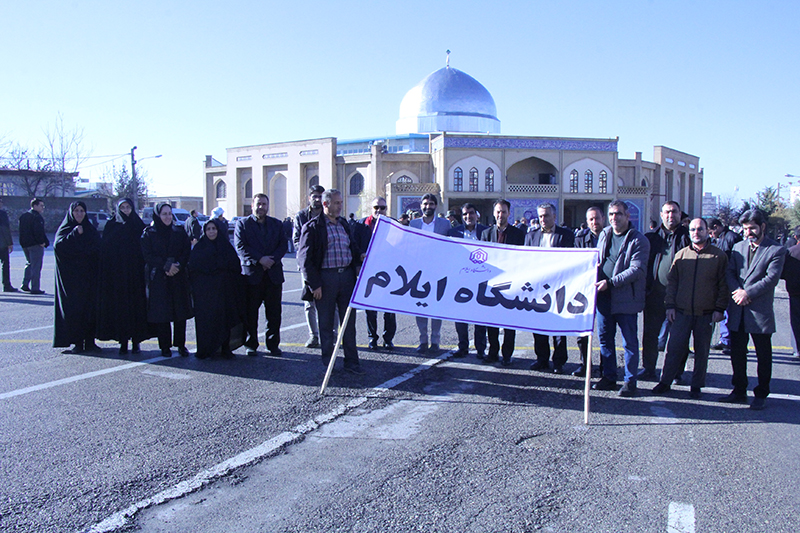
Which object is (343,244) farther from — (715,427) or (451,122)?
(451,122)

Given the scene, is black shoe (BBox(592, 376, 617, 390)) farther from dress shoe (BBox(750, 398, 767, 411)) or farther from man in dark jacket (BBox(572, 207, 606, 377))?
dress shoe (BBox(750, 398, 767, 411))

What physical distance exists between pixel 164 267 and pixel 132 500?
151 inches

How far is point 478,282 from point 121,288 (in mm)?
4104

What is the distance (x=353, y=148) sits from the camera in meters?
55.5

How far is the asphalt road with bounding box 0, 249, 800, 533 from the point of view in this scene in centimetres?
312

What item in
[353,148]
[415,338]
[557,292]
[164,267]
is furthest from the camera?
[353,148]

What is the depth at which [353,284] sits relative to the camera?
610 centimetres

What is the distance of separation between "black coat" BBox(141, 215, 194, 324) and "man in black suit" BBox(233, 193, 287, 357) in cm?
66

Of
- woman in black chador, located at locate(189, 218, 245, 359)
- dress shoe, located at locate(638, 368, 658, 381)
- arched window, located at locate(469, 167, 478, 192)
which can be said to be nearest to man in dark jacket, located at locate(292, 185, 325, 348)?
woman in black chador, located at locate(189, 218, 245, 359)

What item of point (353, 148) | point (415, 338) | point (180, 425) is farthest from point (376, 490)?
point (353, 148)

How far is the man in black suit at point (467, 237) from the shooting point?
6.75 metres

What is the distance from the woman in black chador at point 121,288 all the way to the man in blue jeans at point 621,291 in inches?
195

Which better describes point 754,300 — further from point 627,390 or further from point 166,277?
point 166,277

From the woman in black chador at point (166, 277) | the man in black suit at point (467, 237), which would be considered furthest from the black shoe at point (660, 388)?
the woman in black chador at point (166, 277)
